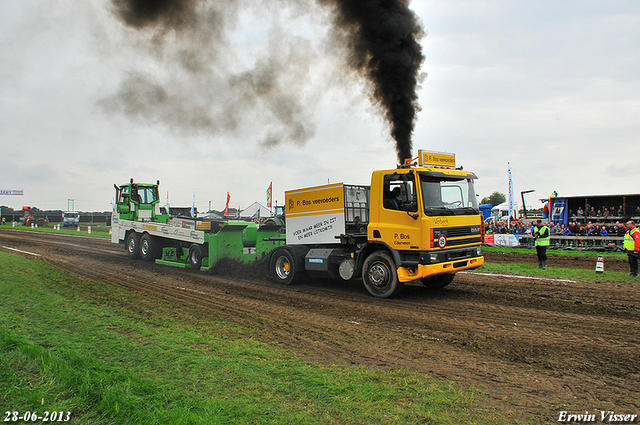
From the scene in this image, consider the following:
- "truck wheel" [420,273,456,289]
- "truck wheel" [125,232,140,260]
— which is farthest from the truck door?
"truck wheel" [125,232,140,260]

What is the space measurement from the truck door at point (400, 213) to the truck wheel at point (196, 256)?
6878 mm

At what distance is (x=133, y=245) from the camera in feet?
51.5

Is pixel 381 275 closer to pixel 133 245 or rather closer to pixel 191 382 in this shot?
pixel 191 382

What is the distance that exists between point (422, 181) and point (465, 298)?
8.67 ft

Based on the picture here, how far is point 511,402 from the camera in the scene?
12.4 feet

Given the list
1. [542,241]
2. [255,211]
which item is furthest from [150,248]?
[255,211]

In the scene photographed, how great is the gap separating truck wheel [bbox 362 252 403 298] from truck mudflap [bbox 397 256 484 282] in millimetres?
227

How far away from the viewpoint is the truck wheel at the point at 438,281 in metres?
9.48

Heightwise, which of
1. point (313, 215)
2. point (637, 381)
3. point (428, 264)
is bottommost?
point (637, 381)

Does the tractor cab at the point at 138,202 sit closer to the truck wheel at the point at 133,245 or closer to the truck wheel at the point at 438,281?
the truck wheel at the point at 133,245

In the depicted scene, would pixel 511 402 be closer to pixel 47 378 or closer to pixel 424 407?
pixel 424 407

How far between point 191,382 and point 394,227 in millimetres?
5289

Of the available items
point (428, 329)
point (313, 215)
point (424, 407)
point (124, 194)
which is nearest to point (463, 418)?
point (424, 407)

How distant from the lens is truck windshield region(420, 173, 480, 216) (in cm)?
806
